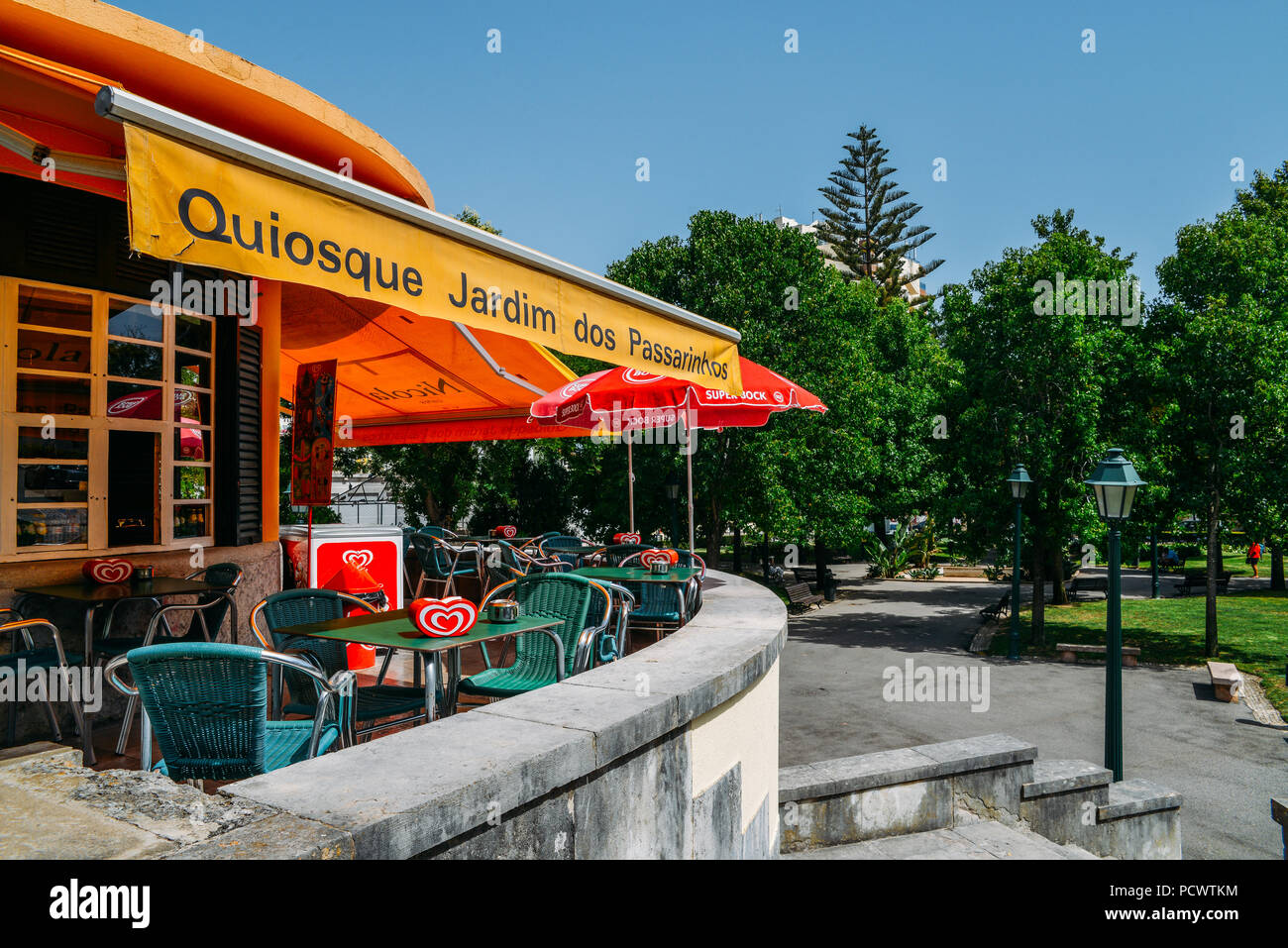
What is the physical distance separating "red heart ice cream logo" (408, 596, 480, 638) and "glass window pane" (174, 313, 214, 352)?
10.8 ft

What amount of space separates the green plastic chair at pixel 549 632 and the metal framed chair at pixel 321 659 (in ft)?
1.23

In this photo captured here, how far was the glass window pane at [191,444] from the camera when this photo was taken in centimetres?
590

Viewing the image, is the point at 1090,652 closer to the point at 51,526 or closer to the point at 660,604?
the point at 660,604

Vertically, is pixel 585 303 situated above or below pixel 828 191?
below

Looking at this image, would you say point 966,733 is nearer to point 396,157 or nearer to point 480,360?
point 480,360

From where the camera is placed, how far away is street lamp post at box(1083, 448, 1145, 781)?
8.28 metres

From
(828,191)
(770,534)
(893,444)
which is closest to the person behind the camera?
(770,534)

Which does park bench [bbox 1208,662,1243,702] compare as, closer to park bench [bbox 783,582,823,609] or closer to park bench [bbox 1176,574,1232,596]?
park bench [bbox 783,582,823,609]

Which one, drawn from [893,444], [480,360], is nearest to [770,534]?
[893,444]

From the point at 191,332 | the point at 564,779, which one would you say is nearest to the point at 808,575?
the point at 191,332

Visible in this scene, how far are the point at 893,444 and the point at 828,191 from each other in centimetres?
2685

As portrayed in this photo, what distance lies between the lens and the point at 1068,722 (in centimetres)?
1199

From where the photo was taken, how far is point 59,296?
5.11 metres

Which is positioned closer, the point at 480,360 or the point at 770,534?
the point at 480,360
